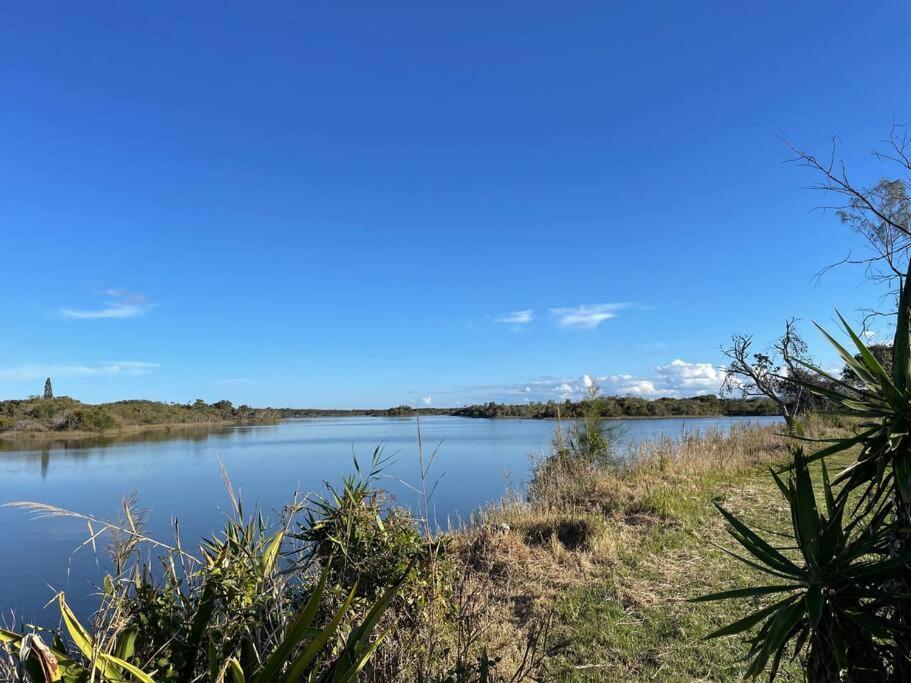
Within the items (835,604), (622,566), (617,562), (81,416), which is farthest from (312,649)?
(81,416)

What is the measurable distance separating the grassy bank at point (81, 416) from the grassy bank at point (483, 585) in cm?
4475

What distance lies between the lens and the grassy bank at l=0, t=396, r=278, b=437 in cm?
3939

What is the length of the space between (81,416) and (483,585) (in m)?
49.2

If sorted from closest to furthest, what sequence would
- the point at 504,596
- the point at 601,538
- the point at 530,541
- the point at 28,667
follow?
the point at 28,667 < the point at 504,596 < the point at 601,538 < the point at 530,541

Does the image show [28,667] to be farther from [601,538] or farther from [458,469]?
[458,469]

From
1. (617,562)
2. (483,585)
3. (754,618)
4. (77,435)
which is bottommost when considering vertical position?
(77,435)

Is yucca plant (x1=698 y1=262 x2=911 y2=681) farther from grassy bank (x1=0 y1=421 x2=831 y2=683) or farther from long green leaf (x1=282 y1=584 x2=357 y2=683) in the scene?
long green leaf (x1=282 y1=584 x2=357 y2=683)

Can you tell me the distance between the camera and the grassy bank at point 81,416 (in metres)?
39.4

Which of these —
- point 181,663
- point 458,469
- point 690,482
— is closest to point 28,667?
point 181,663

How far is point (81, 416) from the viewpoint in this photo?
136 feet

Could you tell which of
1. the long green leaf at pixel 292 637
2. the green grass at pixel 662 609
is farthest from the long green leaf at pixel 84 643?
the green grass at pixel 662 609

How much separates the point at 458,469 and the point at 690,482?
29.3 ft

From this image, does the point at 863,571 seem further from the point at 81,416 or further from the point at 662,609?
the point at 81,416

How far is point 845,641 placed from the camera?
1.90 meters
